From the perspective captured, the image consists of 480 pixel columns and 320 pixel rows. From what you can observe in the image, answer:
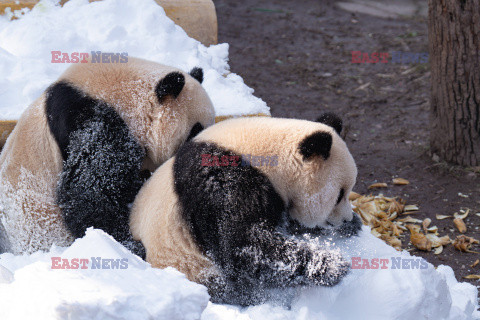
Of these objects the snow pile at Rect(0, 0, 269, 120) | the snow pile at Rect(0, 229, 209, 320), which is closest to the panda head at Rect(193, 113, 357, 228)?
the snow pile at Rect(0, 229, 209, 320)

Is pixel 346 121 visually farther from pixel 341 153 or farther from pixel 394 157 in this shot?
pixel 341 153

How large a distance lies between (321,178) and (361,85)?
16.4 ft

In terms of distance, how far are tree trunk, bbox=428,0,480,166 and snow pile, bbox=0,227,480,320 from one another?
7.02 ft

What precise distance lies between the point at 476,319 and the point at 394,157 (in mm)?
2812

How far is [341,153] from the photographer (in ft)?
8.94

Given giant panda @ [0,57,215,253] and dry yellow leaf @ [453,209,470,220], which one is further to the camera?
dry yellow leaf @ [453,209,470,220]

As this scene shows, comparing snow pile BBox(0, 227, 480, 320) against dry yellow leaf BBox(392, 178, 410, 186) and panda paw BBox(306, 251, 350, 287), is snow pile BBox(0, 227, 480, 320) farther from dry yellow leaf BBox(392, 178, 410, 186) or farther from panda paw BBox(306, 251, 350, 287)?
dry yellow leaf BBox(392, 178, 410, 186)

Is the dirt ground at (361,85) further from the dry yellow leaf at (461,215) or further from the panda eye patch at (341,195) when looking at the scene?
the panda eye patch at (341,195)

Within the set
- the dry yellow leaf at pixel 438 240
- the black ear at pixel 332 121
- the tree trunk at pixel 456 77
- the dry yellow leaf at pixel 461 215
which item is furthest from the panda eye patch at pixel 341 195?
the tree trunk at pixel 456 77

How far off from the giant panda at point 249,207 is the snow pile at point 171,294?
0.13 metres

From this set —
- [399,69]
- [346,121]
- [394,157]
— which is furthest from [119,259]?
[399,69]

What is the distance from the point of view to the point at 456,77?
481 centimetres

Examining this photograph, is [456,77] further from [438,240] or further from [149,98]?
[149,98]

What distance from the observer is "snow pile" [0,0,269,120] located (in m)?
4.21
